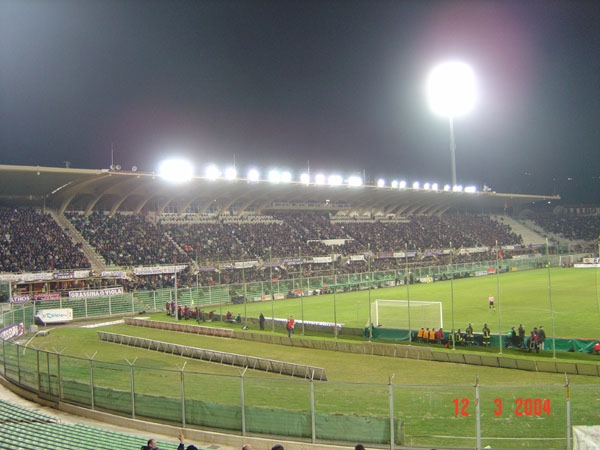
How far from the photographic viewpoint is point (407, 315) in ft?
108

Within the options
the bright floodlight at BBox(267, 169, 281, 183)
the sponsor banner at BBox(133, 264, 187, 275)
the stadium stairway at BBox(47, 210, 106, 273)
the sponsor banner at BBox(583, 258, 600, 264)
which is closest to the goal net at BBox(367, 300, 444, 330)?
the sponsor banner at BBox(133, 264, 187, 275)

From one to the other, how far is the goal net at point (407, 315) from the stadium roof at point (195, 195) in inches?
1004

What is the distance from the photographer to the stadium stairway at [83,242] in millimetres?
47369

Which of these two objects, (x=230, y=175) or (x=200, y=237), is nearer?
(x=230, y=175)

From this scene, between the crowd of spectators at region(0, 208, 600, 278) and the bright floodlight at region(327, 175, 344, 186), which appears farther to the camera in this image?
the bright floodlight at region(327, 175, 344, 186)

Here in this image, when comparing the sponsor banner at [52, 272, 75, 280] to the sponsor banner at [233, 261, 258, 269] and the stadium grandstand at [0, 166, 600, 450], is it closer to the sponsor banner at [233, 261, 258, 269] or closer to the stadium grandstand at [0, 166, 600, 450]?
the stadium grandstand at [0, 166, 600, 450]

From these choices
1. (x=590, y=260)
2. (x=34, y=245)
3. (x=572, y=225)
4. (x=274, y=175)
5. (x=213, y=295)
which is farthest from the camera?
(x=572, y=225)

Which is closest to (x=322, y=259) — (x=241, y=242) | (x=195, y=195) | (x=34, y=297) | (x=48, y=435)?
(x=241, y=242)

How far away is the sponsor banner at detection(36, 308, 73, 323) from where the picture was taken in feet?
124

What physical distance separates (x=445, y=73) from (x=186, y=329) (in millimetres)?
49002

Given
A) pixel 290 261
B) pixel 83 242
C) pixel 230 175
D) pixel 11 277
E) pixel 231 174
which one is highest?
pixel 231 174

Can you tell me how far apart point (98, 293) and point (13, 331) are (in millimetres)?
Answer: 13321

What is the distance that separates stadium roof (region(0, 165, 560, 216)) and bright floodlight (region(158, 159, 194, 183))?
1.18 m

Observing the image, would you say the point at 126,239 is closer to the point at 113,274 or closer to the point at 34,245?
the point at 113,274
